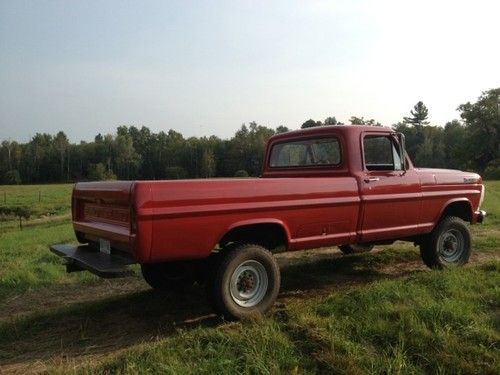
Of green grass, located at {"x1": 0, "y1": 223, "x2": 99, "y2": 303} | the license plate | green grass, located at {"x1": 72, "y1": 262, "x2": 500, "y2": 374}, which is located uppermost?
the license plate

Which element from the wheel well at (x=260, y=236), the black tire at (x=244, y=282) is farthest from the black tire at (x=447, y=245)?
the black tire at (x=244, y=282)

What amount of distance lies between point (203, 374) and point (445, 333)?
1.97 m

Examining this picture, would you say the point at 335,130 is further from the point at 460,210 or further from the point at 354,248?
the point at 460,210

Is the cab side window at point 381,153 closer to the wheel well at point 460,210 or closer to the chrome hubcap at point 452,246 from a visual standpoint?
the wheel well at point 460,210

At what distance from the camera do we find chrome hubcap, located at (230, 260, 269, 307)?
475 centimetres

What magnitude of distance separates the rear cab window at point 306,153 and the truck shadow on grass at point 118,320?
151 centimetres

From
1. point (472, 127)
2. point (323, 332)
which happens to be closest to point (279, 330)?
point (323, 332)

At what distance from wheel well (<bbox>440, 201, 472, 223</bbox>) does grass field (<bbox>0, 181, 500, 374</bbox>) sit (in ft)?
3.13

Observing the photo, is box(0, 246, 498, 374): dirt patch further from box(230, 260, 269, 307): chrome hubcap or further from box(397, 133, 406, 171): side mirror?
box(397, 133, 406, 171): side mirror

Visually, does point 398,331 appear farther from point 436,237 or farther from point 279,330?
point 436,237

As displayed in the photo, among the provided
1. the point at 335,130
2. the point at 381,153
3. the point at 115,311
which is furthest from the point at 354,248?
the point at 115,311

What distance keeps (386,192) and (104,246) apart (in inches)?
128

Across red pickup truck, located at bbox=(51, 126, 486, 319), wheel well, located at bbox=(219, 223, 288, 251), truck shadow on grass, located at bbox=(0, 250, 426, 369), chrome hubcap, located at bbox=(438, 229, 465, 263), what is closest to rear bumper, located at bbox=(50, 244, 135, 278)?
red pickup truck, located at bbox=(51, 126, 486, 319)

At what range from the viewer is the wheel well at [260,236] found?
4.86 m
